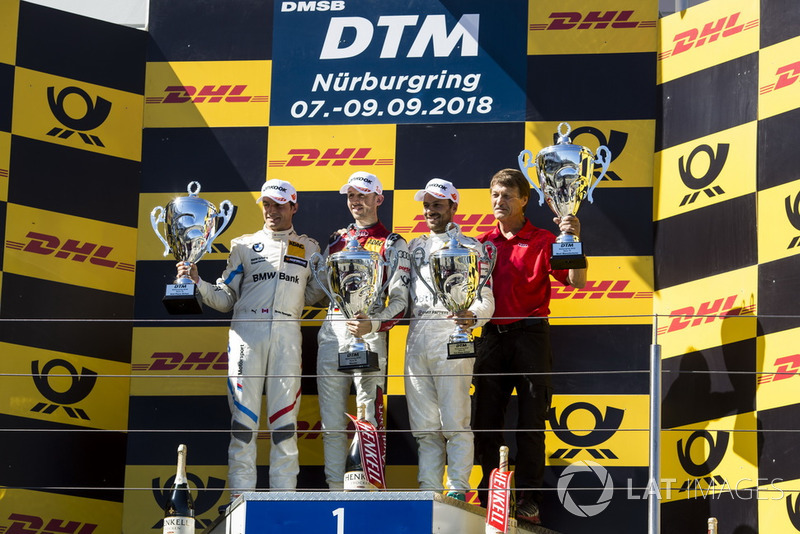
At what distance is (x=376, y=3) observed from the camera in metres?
6.85

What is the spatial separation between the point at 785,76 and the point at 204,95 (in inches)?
108

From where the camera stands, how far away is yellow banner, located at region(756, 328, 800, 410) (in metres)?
5.76

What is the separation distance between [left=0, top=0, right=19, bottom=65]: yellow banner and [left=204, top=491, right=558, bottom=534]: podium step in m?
2.79

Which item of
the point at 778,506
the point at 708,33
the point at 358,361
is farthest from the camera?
the point at 708,33

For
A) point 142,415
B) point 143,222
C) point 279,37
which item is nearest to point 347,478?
point 142,415

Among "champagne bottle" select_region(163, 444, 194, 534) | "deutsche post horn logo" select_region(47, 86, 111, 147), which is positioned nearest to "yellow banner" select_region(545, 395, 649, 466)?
"champagne bottle" select_region(163, 444, 194, 534)

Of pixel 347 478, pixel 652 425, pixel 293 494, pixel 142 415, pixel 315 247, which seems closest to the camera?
pixel 652 425

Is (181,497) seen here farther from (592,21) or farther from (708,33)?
(708,33)

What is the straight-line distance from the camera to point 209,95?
6.88 meters

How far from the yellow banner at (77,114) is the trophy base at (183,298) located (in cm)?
144

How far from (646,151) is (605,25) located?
645 mm

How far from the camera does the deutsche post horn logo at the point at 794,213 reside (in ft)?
19.3

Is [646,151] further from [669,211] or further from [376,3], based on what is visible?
[376,3]

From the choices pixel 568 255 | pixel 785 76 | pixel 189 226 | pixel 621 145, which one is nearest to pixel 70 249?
pixel 189 226
